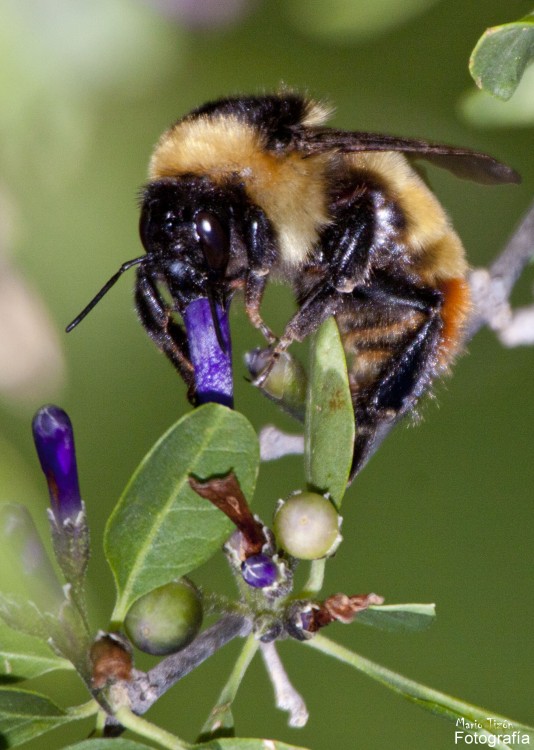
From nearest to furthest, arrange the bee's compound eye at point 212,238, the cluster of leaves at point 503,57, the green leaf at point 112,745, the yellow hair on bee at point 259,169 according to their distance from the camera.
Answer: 1. the green leaf at point 112,745
2. the cluster of leaves at point 503,57
3. the bee's compound eye at point 212,238
4. the yellow hair on bee at point 259,169

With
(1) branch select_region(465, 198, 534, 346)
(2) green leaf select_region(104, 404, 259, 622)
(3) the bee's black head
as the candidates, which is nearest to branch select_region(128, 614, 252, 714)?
(2) green leaf select_region(104, 404, 259, 622)

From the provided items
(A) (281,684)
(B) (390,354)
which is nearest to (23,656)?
(A) (281,684)

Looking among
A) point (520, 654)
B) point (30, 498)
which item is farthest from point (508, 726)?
point (520, 654)

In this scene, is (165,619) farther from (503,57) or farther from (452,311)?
(503,57)

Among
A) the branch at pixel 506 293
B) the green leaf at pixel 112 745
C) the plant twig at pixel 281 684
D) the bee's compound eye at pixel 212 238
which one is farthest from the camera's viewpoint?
the branch at pixel 506 293

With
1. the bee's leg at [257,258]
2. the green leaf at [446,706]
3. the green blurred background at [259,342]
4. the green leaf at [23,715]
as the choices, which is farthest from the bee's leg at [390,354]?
the green blurred background at [259,342]

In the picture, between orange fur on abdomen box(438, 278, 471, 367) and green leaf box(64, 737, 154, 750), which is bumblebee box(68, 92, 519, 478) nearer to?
orange fur on abdomen box(438, 278, 471, 367)

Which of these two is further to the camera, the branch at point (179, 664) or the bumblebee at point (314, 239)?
the bumblebee at point (314, 239)

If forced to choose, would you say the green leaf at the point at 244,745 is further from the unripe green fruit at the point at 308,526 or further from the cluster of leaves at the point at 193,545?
the unripe green fruit at the point at 308,526
